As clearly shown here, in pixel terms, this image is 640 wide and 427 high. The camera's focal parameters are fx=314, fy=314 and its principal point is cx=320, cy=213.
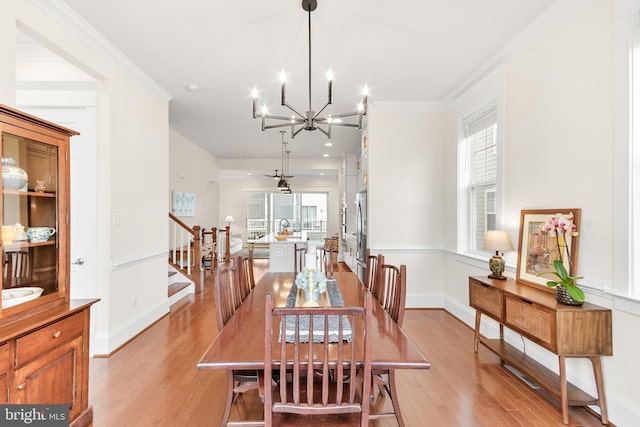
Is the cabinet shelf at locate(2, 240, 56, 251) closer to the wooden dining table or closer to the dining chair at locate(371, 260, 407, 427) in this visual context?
the wooden dining table

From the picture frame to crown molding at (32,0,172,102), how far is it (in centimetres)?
291

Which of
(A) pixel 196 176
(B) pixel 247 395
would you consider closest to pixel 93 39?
(B) pixel 247 395

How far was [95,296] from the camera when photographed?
3.09 meters

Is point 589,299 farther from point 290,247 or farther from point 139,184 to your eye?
point 290,247

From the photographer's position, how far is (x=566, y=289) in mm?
2104

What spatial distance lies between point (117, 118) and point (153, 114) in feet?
2.43

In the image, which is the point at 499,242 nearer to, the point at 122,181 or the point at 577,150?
the point at 577,150

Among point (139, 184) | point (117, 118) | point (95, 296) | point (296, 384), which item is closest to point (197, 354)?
point (95, 296)

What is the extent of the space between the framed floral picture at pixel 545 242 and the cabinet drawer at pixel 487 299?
291mm

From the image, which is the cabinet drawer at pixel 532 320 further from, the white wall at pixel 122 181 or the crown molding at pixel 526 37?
the white wall at pixel 122 181

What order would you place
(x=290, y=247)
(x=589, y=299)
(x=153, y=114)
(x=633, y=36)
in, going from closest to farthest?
(x=633, y=36) → (x=589, y=299) → (x=153, y=114) → (x=290, y=247)

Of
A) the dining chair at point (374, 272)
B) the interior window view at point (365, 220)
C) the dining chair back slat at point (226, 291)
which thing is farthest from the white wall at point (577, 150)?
the dining chair back slat at point (226, 291)

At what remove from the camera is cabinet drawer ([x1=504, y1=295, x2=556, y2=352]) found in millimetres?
2035

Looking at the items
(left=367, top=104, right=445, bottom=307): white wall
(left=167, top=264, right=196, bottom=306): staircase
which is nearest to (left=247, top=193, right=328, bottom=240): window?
(left=167, top=264, right=196, bottom=306): staircase
